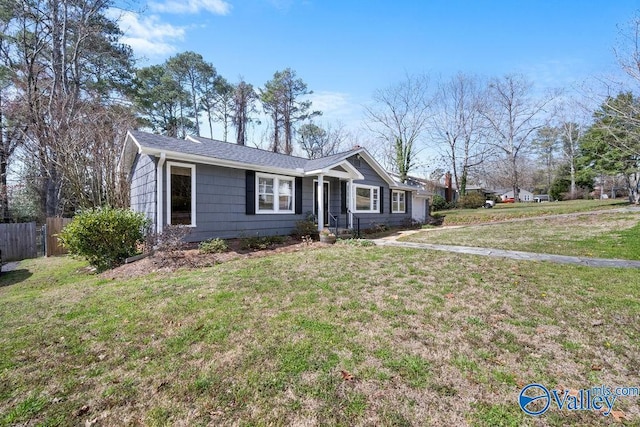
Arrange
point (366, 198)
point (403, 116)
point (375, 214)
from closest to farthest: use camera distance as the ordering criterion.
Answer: point (366, 198), point (375, 214), point (403, 116)

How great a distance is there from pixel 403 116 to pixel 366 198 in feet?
51.3

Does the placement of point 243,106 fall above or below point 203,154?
above

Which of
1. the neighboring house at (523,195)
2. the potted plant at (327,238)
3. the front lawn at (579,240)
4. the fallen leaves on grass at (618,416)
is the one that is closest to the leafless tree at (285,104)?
the potted plant at (327,238)

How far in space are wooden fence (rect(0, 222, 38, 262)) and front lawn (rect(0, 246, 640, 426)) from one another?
29.8 ft

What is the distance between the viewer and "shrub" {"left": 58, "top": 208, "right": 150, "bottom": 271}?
7117 millimetres

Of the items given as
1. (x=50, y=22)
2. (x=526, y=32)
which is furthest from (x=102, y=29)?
(x=526, y=32)

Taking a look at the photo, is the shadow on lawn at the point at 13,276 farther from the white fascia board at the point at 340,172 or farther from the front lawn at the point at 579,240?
the front lawn at the point at 579,240

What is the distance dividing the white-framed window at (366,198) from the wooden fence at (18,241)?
47.0ft

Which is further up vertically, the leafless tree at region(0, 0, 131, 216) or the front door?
the leafless tree at region(0, 0, 131, 216)

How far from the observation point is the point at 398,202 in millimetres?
17484

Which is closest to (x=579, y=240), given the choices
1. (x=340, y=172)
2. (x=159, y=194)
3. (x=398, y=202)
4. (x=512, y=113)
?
(x=340, y=172)

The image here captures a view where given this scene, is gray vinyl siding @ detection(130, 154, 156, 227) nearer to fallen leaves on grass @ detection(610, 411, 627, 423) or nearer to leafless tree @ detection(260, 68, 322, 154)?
fallen leaves on grass @ detection(610, 411, 627, 423)

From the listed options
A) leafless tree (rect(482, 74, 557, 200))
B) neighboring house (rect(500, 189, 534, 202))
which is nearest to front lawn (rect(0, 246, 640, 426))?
leafless tree (rect(482, 74, 557, 200))

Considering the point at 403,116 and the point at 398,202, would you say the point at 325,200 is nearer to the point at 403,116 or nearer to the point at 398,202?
the point at 398,202
